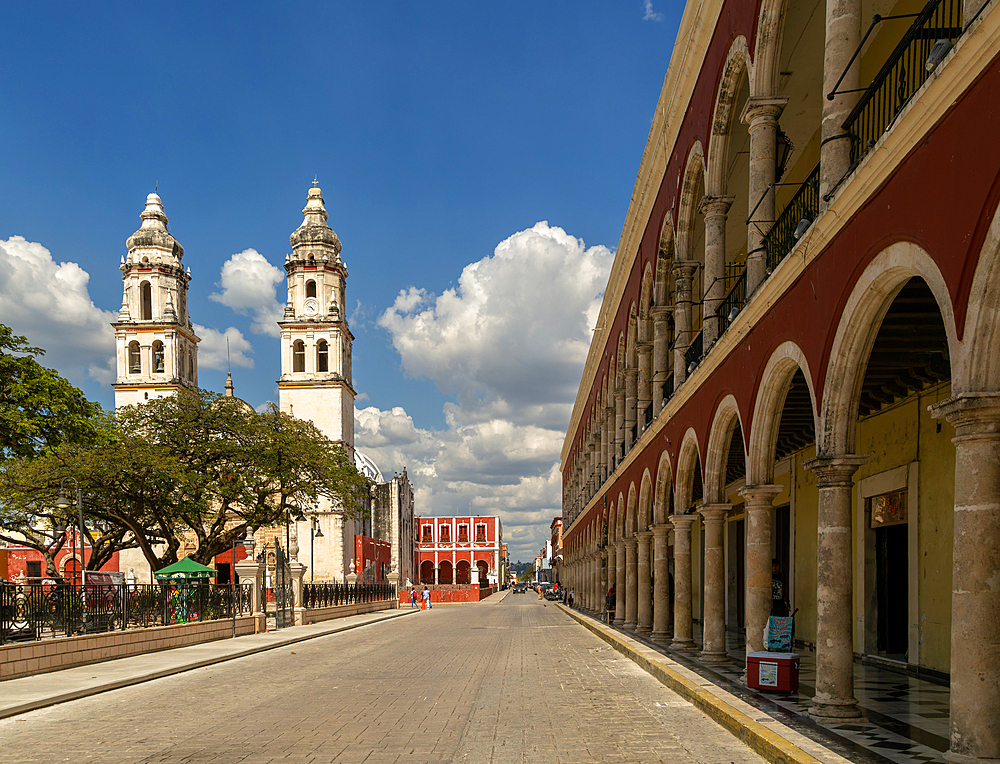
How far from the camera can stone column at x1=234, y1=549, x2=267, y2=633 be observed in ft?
84.2

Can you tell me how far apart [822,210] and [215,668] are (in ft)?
44.4

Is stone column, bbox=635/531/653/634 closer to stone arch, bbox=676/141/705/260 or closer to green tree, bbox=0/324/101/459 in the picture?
stone arch, bbox=676/141/705/260

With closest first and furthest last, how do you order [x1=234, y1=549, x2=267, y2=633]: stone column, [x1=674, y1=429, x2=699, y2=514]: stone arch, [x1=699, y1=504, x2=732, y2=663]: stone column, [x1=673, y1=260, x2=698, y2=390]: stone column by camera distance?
[x1=699, y1=504, x2=732, y2=663]: stone column
[x1=674, y1=429, x2=699, y2=514]: stone arch
[x1=673, y1=260, x2=698, y2=390]: stone column
[x1=234, y1=549, x2=267, y2=633]: stone column

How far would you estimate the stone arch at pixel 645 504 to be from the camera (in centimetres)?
2055

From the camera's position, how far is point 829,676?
822cm

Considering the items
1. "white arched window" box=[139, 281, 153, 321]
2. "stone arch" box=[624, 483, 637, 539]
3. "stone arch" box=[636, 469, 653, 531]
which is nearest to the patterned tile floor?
"stone arch" box=[636, 469, 653, 531]

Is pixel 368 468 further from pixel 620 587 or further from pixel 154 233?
pixel 620 587

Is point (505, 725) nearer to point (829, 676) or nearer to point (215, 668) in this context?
point (829, 676)

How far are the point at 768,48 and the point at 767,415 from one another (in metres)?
4.48

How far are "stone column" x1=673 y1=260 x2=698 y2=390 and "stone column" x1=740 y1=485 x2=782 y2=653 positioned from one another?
5.73m

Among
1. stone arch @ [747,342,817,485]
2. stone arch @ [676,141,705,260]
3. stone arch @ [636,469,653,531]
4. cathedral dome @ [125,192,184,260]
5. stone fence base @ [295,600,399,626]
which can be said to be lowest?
stone fence base @ [295,600,399,626]

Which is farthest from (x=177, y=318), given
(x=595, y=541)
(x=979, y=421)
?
(x=979, y=421)

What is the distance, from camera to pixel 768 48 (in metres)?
10.5

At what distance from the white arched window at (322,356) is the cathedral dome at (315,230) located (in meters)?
6.88
